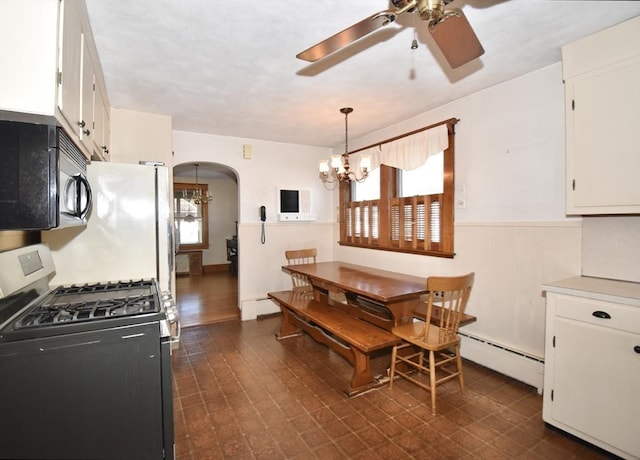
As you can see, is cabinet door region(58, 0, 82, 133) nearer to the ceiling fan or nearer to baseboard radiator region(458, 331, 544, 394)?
the ceiling fan

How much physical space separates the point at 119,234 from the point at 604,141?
325 cm

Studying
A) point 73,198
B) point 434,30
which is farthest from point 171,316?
point 434,30

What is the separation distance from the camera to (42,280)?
170cm

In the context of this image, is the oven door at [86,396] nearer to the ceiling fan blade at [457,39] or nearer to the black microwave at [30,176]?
the black microwave at [30,176]

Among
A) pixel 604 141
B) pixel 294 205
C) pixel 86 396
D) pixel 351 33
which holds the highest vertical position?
pixel 351 33

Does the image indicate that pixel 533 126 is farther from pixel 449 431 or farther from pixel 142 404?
pixel 142 404

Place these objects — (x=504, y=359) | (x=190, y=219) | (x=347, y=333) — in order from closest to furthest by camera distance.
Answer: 1. (x=347, y=333)
2. (x=504, y=359)
3. (x=190, y=219)

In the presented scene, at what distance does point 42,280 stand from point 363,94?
2.75 meters

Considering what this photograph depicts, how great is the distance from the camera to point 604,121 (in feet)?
6.38

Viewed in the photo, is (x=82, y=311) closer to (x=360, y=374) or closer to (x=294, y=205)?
(x=360, y=374)

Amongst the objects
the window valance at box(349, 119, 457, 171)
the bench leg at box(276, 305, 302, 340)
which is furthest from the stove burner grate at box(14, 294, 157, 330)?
the window valance at box(349, 119, 457, 171)

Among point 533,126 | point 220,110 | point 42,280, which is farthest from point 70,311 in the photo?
point 533,126

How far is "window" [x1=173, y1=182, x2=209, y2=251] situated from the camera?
8086 millimetres

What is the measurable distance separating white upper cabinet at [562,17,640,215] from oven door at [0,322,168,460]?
103 inches
